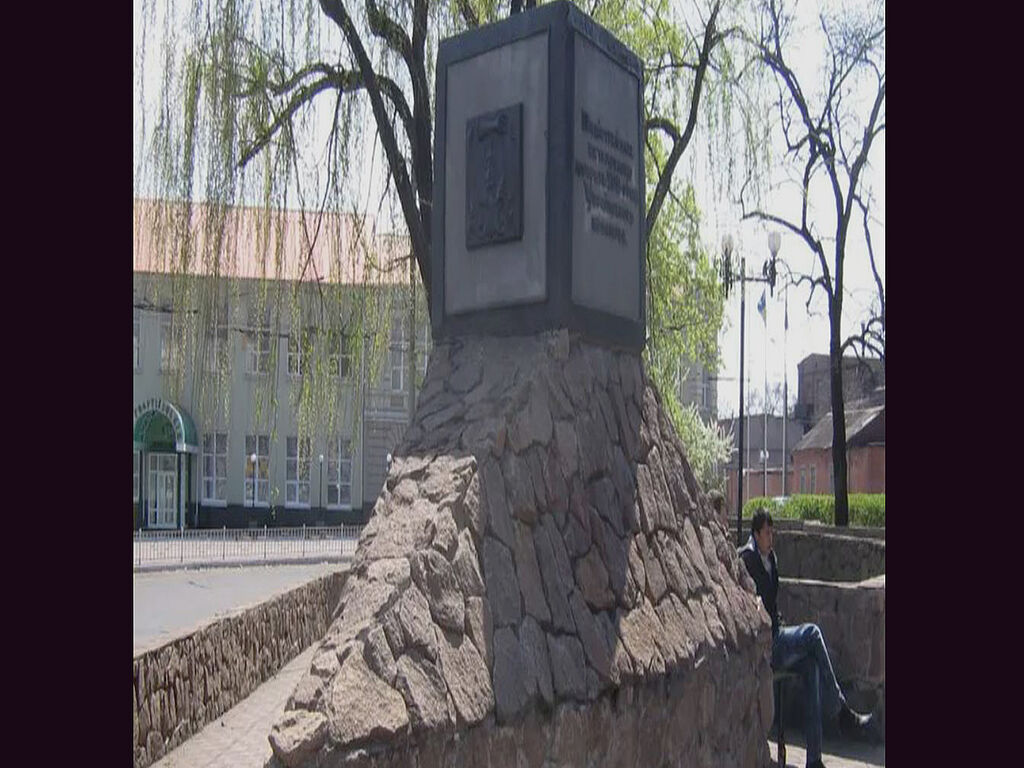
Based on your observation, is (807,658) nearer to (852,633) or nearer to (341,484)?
(852,633)

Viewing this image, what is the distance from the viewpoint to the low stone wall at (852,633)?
8016 millimetres

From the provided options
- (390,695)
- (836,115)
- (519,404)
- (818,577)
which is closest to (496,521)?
(519,404)

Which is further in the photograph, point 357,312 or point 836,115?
point 836,115

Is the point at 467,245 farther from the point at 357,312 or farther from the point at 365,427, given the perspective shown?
the point at 365,427

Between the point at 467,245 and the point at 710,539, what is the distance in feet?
7.68

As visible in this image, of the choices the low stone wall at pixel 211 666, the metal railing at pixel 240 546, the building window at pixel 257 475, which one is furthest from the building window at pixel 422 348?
the building window at pixel 257 475

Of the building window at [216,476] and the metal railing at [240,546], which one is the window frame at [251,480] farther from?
the metal railing at [240,546]

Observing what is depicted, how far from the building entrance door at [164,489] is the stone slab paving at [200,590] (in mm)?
11656

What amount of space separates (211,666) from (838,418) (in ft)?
48.5

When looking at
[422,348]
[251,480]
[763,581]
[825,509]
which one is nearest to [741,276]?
[422,348]

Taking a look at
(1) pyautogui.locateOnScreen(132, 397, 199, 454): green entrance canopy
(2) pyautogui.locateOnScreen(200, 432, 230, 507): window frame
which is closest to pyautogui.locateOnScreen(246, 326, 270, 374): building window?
(1) pyautogui.locateOnScreen(132, 397, 199, 454): green entrance canopy

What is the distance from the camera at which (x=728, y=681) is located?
615 cm

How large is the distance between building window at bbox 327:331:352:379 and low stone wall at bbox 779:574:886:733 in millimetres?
4522

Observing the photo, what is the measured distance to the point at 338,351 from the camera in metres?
10.2
